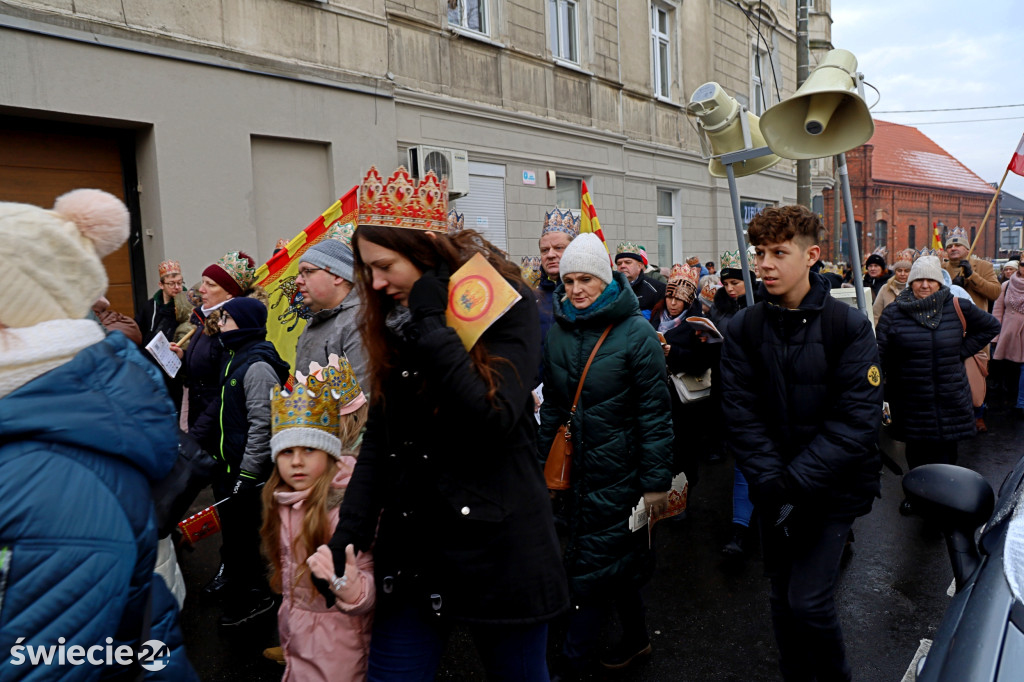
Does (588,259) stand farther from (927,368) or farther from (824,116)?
(927,368)

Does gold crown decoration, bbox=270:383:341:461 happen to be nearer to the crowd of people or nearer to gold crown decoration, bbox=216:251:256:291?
the crowd of people

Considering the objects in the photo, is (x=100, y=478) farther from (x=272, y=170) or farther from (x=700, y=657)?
(x=272, y=170)

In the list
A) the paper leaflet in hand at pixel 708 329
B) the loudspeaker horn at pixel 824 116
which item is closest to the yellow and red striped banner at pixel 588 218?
the paper leaflet in hand at pixel 708 329

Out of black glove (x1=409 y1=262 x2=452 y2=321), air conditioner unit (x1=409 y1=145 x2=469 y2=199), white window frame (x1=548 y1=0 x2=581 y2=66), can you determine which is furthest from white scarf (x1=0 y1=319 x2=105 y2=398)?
white window frame (x1=548 y1=0 x2=581 y2=66)

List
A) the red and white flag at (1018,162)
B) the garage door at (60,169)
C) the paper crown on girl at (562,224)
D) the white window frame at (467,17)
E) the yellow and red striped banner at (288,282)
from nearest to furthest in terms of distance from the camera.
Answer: the yellow and red striped banner at (288,282)
the paper crown on girl at (562,224)
the garage door at (60,169)
the red and white flag at (1018,162)
the white window frame at (467,17)

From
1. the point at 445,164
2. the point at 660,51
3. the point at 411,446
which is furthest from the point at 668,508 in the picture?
the point at 660,51

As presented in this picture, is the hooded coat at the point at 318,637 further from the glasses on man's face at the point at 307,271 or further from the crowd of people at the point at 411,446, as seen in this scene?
the glasses on man's face at the point at 307,271

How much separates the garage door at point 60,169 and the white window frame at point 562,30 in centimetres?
781

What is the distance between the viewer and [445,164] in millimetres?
10609

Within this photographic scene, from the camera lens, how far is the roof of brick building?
1796 inches

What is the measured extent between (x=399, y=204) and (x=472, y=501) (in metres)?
0.83

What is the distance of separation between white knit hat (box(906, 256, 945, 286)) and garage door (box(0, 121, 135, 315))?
740 centimetres

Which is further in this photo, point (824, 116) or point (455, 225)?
point (824, 116)

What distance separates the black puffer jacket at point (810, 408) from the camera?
272 cm
